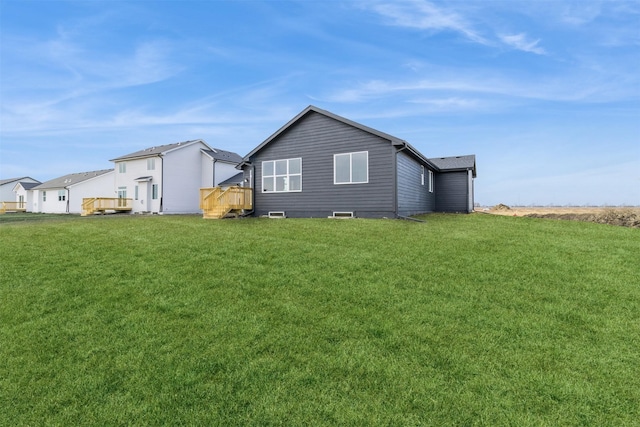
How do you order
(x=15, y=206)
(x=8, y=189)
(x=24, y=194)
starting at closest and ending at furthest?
1. (x=24, y=194)
2. (x=15, y=206)
3. (x=8, y=189)

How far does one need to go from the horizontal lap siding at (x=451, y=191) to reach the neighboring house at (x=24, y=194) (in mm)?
58306

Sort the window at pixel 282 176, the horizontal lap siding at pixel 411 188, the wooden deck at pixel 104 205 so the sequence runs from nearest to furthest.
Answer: the horizontal lap siding at pixel 411 188 → the window at pixel 282 176 → the wooden deck at pixel 104 205

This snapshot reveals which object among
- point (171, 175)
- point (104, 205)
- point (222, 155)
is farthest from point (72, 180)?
point (222, 155)

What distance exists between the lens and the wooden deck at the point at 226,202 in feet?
58.2

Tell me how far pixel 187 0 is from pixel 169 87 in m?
9.10

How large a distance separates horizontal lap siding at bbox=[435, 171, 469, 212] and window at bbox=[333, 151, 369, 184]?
1090cm

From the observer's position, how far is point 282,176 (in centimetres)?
1791

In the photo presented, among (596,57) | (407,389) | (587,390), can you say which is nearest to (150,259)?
(407,389)

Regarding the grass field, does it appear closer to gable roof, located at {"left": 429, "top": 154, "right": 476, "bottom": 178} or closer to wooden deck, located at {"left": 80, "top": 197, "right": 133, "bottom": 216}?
gable roof, located at {"left": 429, "top": 154, "right": 476, "bottom": 178}

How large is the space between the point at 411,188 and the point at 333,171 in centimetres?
457

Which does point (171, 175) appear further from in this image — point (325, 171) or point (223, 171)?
point (325, 171)

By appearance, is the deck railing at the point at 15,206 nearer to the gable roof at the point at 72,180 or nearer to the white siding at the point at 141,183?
the gable roof at the point at 72,180

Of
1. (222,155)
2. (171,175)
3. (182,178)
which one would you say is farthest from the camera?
(222,155)

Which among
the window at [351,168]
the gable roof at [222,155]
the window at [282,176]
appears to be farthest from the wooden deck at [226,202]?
the gable roof at [222,155]
